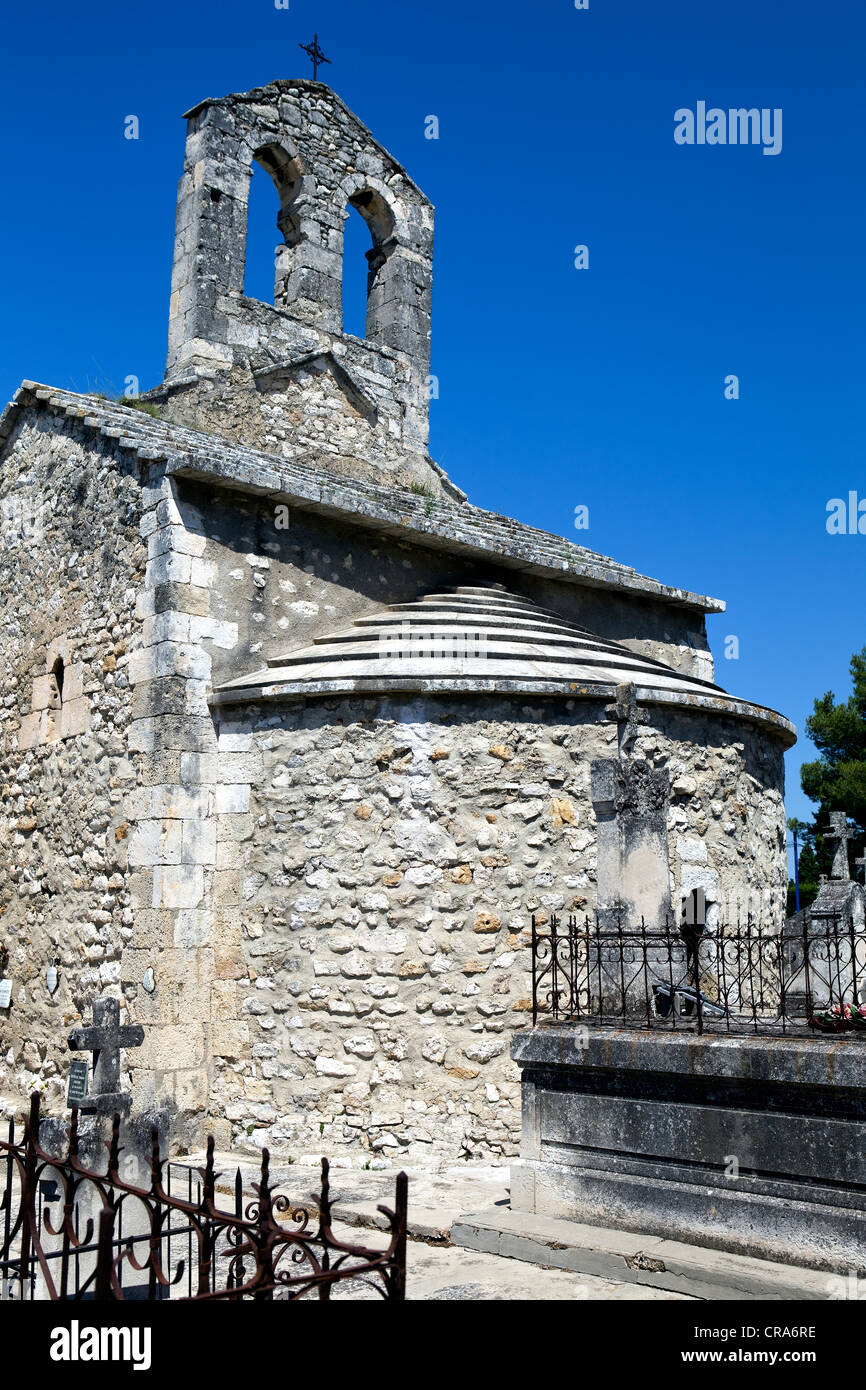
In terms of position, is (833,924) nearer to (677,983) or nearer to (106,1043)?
(677,983)

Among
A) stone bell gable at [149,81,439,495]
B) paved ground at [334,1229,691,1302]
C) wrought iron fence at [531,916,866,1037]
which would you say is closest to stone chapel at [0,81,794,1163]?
wrought iron fence at [531,916,866,1037]

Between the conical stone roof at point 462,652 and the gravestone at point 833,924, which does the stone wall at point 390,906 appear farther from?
the gravestone at point 833,924

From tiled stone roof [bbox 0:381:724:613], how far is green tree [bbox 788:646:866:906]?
12.9 meters

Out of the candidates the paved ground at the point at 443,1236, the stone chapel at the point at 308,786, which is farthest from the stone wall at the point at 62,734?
the paved ground at the point at 443,1236

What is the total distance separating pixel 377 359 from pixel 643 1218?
10883 mm

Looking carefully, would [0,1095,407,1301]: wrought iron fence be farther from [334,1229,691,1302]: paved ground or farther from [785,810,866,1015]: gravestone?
[785,810,866,1015]: gravestone

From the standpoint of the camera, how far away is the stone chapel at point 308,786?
883cm

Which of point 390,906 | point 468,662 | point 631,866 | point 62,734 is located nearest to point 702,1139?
point 631,866

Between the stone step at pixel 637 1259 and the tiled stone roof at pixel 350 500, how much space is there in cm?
582

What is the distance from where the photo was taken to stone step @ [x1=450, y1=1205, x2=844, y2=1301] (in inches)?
207

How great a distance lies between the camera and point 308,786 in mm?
9250

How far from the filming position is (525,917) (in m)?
9.07
